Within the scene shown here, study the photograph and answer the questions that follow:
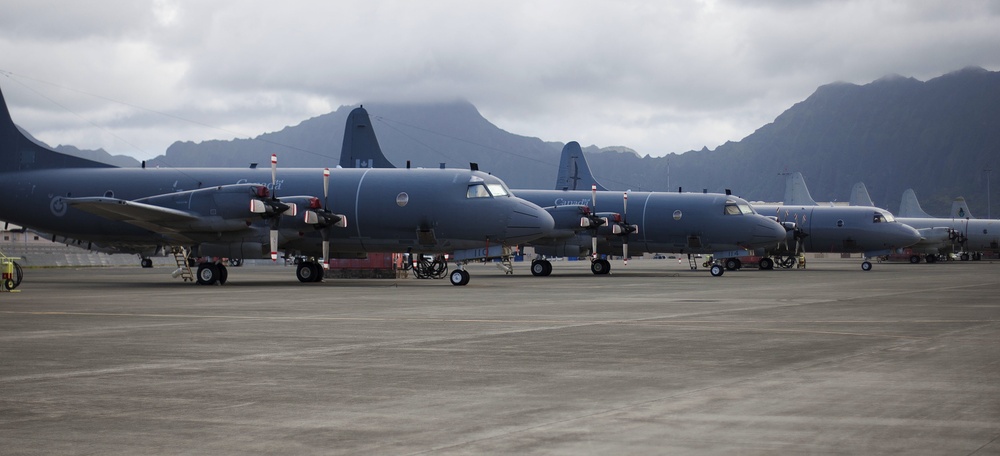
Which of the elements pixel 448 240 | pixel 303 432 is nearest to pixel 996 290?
pixel 448 240

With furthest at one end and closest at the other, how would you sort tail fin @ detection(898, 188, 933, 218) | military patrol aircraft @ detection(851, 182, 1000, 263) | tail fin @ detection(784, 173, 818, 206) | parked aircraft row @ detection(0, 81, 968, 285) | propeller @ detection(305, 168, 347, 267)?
tail fin @ detection(898, 188, 933, 218), tail fin @ detection(784, 173, 818, 206), military patrol aircraft @ detection(851, 182, 1000, 263), parked aircraft row @ detection(0, 81, 968, 285), propeller @ detection(305, 168, 347, 267)

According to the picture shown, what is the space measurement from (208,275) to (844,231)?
42.6 meters

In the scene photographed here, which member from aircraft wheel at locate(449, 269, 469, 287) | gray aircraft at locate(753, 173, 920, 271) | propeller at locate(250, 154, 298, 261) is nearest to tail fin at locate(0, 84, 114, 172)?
propeller at locate(250, 154, 298, 261)

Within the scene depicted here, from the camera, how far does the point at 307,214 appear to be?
121ft

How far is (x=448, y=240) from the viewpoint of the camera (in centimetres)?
3844

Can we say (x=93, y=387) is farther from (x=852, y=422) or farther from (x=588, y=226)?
(x=588, y=226)

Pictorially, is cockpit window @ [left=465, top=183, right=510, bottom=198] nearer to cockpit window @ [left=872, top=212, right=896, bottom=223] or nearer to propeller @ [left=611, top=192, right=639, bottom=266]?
propeller @ [left=611, top=192, right=639, bottom=266]

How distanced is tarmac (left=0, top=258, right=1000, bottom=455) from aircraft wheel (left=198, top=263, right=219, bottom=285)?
16.1 m

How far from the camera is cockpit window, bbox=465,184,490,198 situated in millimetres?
38344

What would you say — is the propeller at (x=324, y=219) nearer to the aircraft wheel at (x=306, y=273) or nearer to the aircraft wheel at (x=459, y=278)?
the aircraft wheel at (x=306, y=273)

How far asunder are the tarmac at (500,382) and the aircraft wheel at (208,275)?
16.1 m

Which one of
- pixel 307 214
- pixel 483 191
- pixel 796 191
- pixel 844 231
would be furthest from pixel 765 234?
pixel 796 191

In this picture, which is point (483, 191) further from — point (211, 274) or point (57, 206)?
point (57, 206)

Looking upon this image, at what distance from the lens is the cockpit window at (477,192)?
38.3 metres
